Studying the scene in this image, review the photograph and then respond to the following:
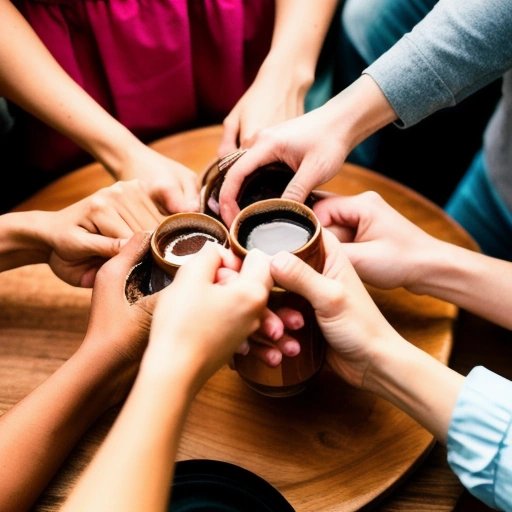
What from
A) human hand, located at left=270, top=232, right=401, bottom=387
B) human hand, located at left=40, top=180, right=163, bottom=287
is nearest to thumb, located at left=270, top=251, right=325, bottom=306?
human hand, located at left=270, top=232, right=401, bottom=387

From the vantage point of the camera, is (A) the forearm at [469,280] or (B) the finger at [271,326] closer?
(B) the finger at [271,326]

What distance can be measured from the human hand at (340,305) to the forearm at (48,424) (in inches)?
14.4

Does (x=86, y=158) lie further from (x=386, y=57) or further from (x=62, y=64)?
(x=386, y=57)

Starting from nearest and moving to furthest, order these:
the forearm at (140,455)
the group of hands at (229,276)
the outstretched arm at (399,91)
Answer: the forearm at (140,455)
the group of hands at (229,276)
the outstretched arm at (399,91)

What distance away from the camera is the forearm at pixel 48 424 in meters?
0.97

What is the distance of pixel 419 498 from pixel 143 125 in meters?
1.17

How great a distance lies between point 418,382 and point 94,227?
697mm

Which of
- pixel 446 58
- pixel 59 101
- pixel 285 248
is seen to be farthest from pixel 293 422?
pixel 59 101

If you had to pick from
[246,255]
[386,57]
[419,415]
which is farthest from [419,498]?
[386,57]

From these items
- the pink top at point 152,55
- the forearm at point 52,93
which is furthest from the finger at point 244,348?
the pink top at point 152,55

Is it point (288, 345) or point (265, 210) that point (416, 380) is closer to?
point (288, 345)

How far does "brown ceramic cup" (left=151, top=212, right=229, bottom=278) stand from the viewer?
109 cm

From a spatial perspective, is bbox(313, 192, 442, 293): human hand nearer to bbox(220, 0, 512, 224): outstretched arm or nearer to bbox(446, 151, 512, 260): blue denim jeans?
bbox(220, 0, 512, 224): outstretched arm

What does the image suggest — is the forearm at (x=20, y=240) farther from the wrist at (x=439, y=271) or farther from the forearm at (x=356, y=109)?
the wrist at (x=439, y=271)
